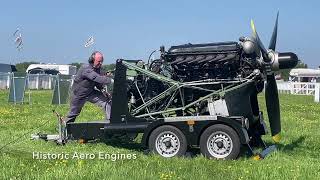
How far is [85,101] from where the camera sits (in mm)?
11445

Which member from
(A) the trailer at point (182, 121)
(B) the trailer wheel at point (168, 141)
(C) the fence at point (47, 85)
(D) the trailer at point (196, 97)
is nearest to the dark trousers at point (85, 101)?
(A) the trailer at point (182, 121)

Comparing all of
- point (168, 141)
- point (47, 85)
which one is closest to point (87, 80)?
point (168, 141)

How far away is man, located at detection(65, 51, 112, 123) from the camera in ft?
36.1

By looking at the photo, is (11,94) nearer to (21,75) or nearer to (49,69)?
(21,75)

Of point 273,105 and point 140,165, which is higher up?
point 273,105

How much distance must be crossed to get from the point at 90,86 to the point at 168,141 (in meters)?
2.49

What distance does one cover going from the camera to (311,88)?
56719 mm

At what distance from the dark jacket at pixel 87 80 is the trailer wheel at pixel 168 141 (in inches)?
69.9

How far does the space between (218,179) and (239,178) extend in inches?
11.8

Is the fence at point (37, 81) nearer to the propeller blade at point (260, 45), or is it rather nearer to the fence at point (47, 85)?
the fence at point (47, 85)

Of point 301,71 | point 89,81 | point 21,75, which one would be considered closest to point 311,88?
point 301,71

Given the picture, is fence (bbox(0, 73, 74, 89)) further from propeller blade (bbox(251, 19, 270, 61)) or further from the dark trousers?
propeller blade (bbox(251, 19, 270, 61))

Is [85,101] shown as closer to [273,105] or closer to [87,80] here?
[87,80]

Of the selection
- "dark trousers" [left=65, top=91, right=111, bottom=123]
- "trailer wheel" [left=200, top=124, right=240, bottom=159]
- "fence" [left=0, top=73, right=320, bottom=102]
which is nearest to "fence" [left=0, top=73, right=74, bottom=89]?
"fence" [left=0, top=73, right=320, bottom=102]
